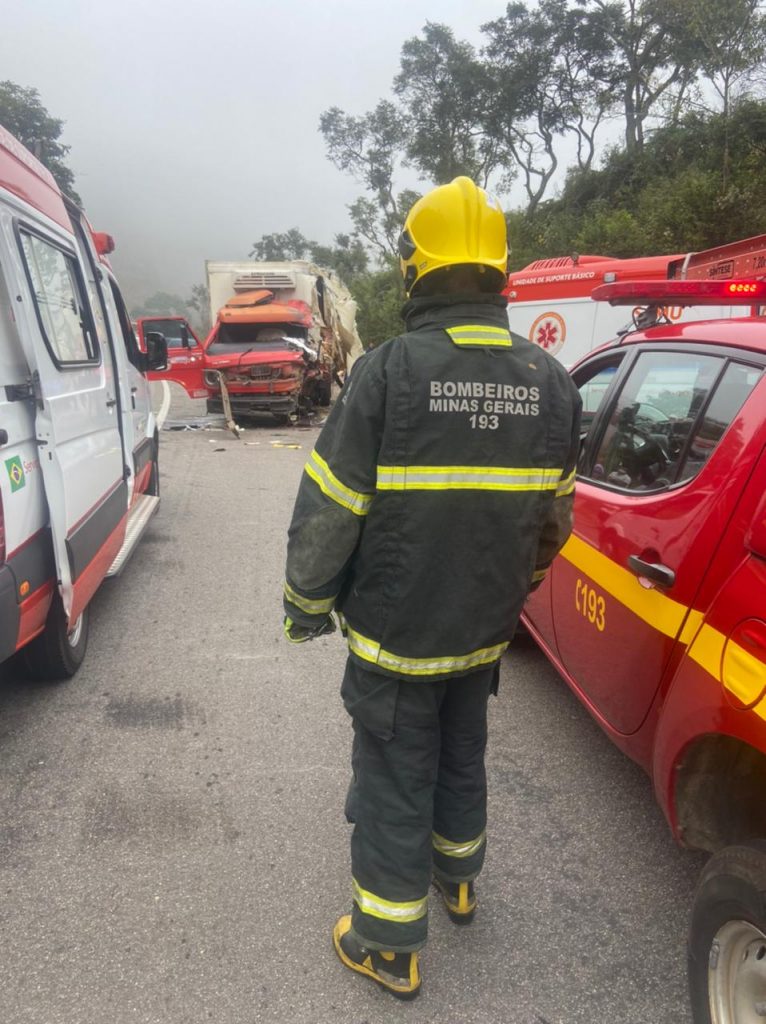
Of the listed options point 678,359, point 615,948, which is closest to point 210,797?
point 615,948

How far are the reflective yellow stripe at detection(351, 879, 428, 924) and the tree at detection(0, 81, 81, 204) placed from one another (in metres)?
28.1

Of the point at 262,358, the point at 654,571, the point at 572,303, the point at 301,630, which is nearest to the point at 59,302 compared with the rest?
the point at 301,630

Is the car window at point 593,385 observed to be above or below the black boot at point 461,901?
above

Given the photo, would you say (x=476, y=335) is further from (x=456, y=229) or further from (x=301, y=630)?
(x=301, y=630)

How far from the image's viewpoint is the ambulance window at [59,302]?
9.84ft

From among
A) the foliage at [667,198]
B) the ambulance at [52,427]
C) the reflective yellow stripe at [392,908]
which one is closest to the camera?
the reflective yellow stripe at [392,908]

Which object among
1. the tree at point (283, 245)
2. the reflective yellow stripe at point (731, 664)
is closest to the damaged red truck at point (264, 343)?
the reflective yellow stripe at point (731, 664)

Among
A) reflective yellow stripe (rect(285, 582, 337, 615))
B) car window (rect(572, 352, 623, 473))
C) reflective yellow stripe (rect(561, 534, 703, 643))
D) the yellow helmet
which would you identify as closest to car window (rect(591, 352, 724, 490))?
car window (rect(572, 352, 623, 473))

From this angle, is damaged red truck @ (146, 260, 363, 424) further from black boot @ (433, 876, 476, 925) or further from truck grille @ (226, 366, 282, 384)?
black boot @ (433, 876, 476, 925)

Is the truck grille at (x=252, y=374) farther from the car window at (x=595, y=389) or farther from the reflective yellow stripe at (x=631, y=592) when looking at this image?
the reflective yellow stripe at (x=631, y=592)

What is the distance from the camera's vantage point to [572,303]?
9.19m

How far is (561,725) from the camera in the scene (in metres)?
3.21

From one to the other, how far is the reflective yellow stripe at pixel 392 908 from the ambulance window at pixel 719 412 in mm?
1481

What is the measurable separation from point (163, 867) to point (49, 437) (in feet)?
5.61
